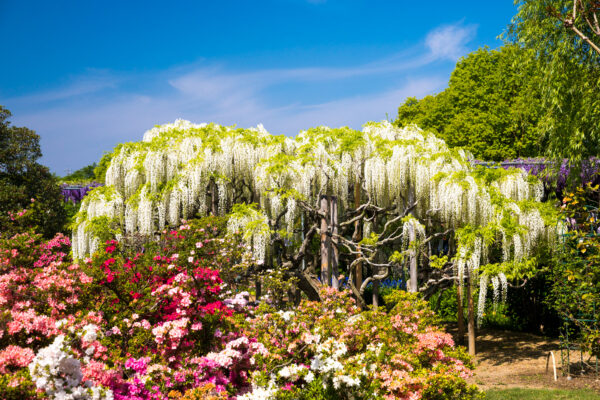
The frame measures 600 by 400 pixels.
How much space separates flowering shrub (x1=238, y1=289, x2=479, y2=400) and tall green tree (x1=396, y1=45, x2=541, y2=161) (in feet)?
48.7

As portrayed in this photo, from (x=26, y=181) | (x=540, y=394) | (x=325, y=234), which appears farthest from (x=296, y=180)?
(x=26, y=181)

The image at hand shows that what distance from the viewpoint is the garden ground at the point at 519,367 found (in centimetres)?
749

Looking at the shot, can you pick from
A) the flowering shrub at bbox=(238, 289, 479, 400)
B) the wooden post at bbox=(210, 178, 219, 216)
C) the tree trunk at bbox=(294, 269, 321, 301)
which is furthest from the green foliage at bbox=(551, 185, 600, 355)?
the wooden post at bbox=(210, 178, 219, 216)

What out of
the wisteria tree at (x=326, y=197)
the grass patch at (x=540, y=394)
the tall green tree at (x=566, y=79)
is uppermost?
the tall green tree at (x=566, y=79)

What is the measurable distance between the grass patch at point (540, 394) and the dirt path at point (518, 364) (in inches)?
11.9

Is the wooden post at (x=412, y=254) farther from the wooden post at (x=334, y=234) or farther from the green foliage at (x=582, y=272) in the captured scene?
the green foliage at (x=582, y=272)

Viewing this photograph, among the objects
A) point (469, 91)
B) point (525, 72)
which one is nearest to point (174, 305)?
point (525, 72)

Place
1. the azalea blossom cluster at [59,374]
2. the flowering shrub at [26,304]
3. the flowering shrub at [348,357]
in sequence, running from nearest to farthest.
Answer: the azalea blossom cluster at [59,374] → the flowering shrub at [26,304] → the flowering shrub at [348,357]

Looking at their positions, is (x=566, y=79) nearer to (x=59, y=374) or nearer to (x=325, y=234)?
(x=325, y=234)

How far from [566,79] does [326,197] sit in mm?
6350

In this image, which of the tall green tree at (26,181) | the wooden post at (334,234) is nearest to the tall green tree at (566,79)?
the wooden post at (334,234)

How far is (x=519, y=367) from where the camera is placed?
879 centimetres

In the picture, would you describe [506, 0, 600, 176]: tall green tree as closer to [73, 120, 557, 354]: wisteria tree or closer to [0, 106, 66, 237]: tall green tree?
[73, 120, 557, 354]: wisteria tree

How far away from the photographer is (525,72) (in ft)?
39.7
